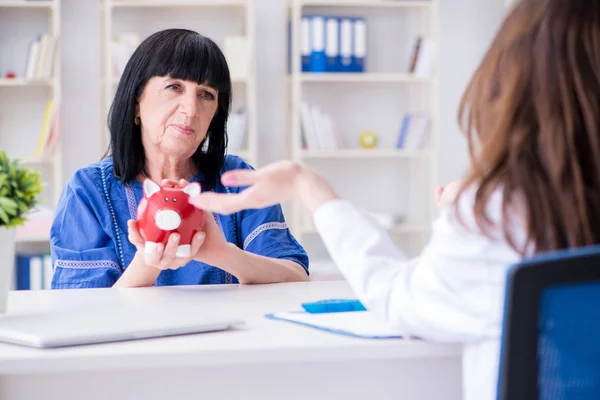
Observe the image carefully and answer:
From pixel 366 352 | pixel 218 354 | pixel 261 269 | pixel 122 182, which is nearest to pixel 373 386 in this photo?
pixel 366 352

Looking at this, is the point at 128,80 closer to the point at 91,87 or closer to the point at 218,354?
the point at 218,354

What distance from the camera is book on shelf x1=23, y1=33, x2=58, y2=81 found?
429 cm

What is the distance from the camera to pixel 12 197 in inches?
51.0

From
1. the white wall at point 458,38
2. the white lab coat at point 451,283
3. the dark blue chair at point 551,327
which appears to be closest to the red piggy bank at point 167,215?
the white lab coat at point 451,283

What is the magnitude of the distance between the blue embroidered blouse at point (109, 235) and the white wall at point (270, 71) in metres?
2.51

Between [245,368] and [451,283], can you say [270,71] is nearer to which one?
[245,368]

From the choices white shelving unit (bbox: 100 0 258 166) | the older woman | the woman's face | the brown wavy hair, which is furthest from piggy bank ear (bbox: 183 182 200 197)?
white shelving unit (bbox: 100 0 258 166)

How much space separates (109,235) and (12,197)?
71cm

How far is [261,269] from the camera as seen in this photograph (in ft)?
6.01

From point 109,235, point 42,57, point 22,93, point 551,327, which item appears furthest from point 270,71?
point 551,327

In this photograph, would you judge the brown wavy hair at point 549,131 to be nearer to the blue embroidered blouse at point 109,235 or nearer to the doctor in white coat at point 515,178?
the doctor in white coat at point 515,178

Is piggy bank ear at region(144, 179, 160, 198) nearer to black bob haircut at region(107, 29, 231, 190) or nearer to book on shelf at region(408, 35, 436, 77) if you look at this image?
black bob haircut at region(107, 29, 231, 190)

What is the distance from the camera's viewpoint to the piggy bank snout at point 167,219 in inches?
60.8

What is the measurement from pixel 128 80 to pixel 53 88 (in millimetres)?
2439
